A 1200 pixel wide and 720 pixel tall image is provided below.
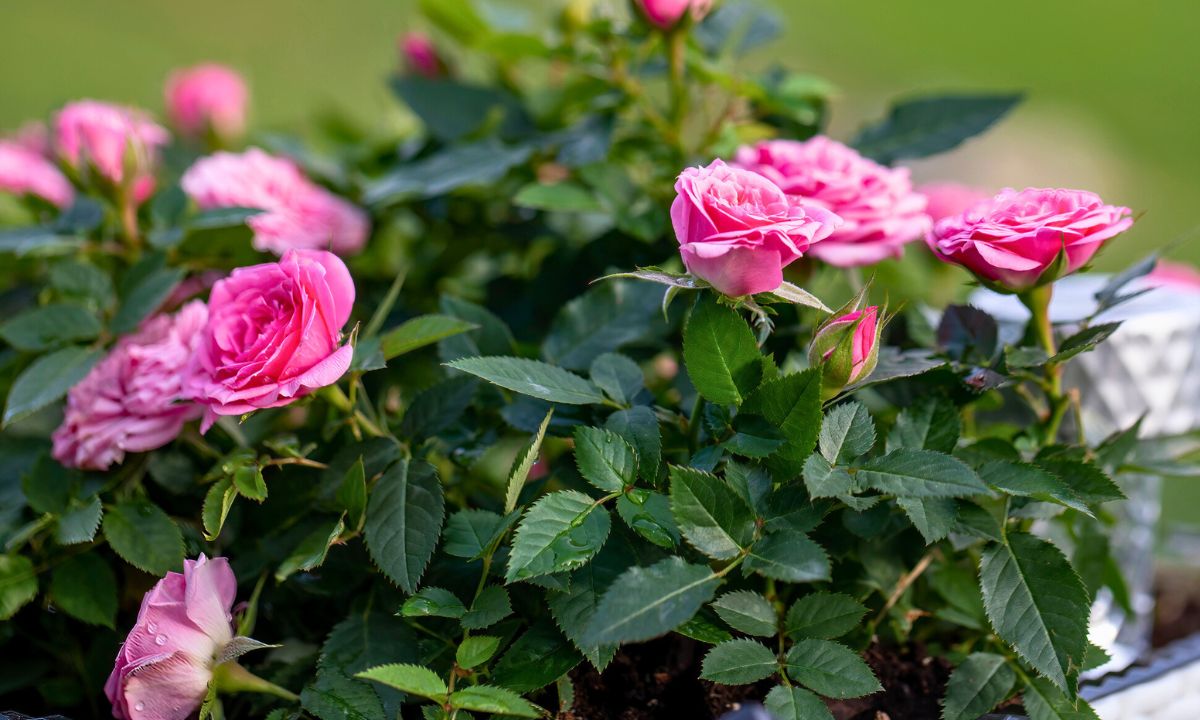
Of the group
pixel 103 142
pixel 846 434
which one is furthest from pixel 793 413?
pixel 103 142

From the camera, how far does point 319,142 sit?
1.31 metres

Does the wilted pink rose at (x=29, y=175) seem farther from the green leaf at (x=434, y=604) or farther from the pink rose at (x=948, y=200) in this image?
the pink rose at (x=948, y=200)

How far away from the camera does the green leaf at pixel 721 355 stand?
51 cm

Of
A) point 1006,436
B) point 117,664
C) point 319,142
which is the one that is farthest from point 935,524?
point 319,142

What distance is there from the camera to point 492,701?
0.46 metres

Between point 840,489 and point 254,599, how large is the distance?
329 mm

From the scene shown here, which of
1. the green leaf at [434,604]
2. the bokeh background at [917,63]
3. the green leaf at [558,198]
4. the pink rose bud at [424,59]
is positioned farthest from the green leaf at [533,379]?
the bokeh background at [917,63]

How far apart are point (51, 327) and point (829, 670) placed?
58 cm

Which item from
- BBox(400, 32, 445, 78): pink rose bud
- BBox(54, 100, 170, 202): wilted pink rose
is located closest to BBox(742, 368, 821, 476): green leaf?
BBox(54, 100, 170, 202): wilted pink rose

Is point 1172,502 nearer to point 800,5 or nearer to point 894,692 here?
point 894,692

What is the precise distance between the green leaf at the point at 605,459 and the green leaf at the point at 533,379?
0.09 ft

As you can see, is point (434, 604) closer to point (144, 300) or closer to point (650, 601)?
point (650, 601)

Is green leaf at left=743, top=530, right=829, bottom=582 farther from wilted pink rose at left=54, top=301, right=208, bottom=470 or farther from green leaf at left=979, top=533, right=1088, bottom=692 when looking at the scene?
wilted pink rose at left=54, top=301, right=208, bottom=470

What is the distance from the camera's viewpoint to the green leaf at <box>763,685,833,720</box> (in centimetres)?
46
